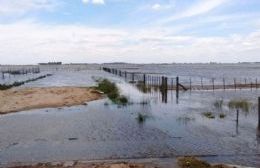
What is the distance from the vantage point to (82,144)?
19.5 metres

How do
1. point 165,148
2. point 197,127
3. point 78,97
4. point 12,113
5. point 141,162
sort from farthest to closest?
point 78,97 < point 12,113 < point 197,127 < point 165,148 < point 141,162

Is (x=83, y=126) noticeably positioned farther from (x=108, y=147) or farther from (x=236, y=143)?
(x=236, y=143)

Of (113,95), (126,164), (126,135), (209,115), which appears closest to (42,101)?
(113,95)

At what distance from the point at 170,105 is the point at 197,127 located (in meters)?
11.8

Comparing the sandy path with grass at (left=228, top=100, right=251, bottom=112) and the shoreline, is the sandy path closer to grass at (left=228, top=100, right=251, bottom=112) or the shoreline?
grass at (left=228, top=100, right=251, bottom=112)

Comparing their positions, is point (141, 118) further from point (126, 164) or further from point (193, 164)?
point (193, 164)

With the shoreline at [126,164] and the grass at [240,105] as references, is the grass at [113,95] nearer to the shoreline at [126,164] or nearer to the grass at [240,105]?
the grass at [240,105]

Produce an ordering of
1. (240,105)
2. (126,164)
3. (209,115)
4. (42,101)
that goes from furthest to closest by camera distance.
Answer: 1. (42,101)
2. (240,105)
3. (209,115)
4. (126,164)

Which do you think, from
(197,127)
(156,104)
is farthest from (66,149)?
(156,104)

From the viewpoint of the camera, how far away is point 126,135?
847 inches

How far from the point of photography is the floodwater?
1722 cm

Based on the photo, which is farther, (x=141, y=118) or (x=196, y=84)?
(x=196, y=84)

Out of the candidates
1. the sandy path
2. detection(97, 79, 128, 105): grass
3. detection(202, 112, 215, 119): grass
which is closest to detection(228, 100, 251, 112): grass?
detection(202, 112, 215, 119): grass

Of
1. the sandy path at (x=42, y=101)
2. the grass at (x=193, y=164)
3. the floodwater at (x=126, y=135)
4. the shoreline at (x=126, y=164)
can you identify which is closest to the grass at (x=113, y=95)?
the sandy path at (x=42, y=101)
